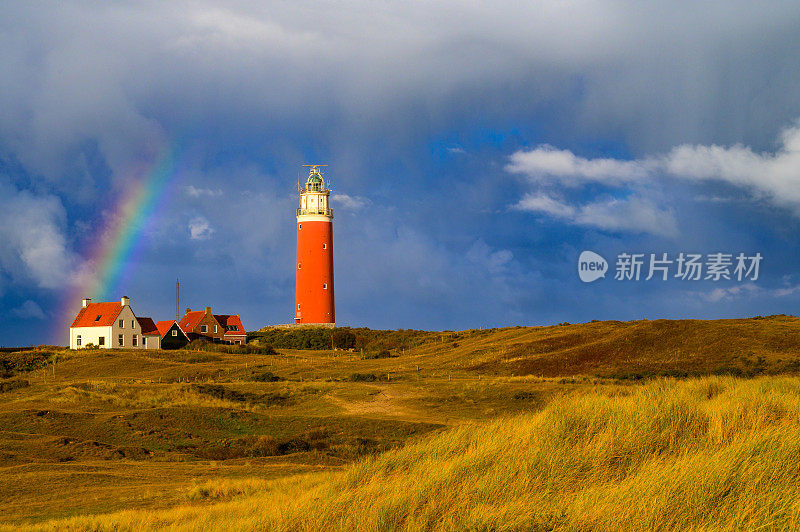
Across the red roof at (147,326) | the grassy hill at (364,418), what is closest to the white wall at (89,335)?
the red roof at (147,326)

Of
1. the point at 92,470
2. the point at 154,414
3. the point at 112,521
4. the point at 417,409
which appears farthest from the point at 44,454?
the point at 417,409

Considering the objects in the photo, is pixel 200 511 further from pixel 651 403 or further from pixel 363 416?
pixel 363 416

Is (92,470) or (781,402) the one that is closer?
(781,402)

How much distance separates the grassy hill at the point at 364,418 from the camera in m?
11.5

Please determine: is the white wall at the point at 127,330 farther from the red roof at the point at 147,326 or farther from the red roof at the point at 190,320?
the red roof at the point at 190,320

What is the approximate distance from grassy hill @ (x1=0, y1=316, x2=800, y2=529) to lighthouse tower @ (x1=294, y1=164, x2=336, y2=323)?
11.2 metres

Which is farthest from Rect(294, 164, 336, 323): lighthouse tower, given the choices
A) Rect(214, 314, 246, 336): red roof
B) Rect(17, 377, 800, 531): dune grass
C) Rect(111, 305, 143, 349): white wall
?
Rect(17, 377, 800, 531): dune grass

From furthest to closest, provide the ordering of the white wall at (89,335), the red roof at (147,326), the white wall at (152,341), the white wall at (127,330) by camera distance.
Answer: the red roof at (147,326) < the white wall at (152,341) < the white wall at (127,330) < the white wall at (89,335)

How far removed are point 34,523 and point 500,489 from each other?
31.1ft

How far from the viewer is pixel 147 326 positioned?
71250 millimetres

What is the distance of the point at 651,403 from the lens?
1405 cm

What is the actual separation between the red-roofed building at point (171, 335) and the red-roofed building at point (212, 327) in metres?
2.12

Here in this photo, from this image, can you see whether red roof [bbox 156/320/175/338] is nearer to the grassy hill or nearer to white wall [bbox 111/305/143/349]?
white wall [bbox 111/305/143/349]

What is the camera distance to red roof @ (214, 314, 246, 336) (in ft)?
269
